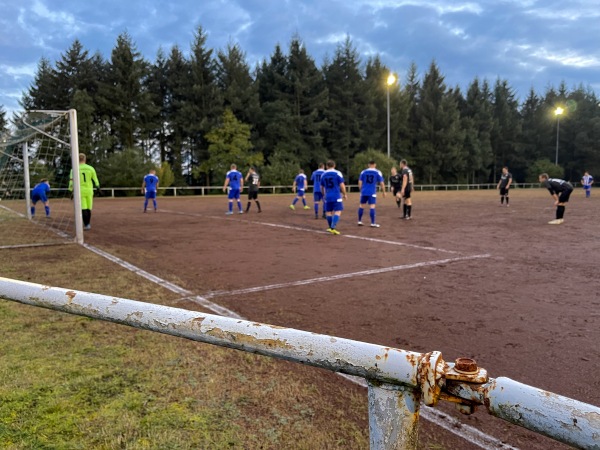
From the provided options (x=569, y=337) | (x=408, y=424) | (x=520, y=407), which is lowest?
(x=569, y=337)

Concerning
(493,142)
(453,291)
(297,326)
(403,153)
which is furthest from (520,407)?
(493,142)

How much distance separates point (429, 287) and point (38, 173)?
21096 mm

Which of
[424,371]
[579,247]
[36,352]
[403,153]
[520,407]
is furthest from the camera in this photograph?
[403,153]

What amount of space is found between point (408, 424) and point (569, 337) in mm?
3806

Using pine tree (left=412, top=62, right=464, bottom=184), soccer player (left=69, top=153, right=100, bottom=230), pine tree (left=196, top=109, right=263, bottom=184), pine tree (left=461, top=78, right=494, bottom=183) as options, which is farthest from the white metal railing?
pine tree (left=461, top=78, right=494, bottom=183)

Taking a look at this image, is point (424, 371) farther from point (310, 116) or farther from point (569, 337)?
point (310, 116)

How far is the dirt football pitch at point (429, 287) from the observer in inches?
147

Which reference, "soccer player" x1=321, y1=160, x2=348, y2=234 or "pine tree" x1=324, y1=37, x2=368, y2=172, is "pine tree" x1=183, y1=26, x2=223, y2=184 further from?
"soccer player" x1=321, y1=160, x2=348, y2=234

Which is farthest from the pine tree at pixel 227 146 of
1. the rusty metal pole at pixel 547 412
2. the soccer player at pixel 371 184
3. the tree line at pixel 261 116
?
the rusty metal pole at pixel 547 412

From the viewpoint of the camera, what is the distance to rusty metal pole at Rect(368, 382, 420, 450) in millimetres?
1171

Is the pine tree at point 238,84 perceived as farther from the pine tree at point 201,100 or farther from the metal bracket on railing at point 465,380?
the metal bracket on railing at point 465,380

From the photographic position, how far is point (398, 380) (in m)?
1.14

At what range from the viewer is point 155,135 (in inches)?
1956

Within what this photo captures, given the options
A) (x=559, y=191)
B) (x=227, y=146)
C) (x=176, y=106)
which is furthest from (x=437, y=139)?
(x=559, y=191)
